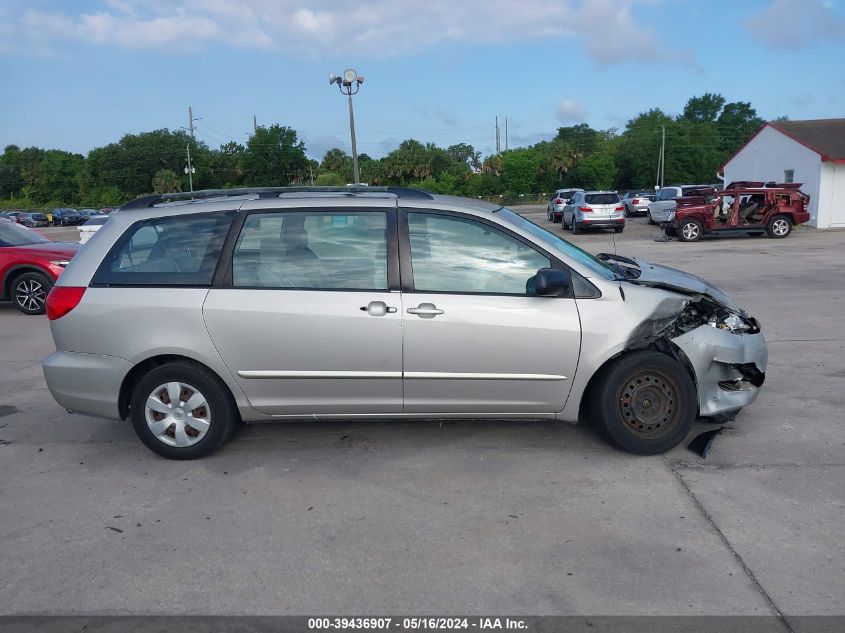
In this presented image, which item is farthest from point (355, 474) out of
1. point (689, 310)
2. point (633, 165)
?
point (633, 165)

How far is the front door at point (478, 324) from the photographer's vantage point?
4.59 metres

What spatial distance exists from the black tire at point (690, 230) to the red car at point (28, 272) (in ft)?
60.1

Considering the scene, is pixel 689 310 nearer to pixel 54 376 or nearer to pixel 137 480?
pixel 137 480

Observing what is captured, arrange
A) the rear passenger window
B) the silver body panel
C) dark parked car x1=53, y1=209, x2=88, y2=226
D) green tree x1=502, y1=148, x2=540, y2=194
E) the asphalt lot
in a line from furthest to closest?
green tree x1=502, y1=148, x2=540, y2=194 < dark parked car x1=53, y1=209, x2=88, y2=226 < the rear passenger window < the silver body panel < the asphalt lot

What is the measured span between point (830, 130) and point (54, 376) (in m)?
32.7

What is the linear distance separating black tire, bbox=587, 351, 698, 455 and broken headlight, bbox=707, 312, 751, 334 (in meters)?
0.52

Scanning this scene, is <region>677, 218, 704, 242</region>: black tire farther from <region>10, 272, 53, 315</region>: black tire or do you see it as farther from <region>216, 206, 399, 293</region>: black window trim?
<region>216, 206, 399, 293</region>: black window trim

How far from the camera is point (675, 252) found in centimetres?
2022

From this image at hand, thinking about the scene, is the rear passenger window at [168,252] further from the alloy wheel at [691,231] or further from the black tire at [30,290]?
the alloy wheel at [691,231]

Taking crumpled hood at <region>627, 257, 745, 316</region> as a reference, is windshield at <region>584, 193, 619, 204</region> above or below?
above

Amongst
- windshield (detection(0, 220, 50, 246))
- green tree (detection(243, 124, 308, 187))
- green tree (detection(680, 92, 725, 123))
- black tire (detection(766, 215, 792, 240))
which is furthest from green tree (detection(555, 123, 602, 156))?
windshield (detection(0, 220, 50, 246))

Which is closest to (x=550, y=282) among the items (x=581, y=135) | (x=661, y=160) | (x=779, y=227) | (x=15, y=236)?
(x=15, y=236)

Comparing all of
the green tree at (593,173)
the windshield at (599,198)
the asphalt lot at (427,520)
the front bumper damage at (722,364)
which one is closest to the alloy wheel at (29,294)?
the asphalt lot at (427,520)

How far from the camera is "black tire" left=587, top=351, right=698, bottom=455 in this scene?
183 inches
